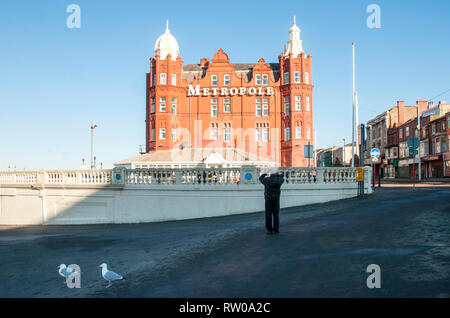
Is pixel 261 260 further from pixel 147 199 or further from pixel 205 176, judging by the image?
pixel 147 199

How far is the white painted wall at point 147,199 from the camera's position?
17.1 meters

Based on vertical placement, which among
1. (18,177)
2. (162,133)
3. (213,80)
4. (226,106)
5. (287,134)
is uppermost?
(213,80)

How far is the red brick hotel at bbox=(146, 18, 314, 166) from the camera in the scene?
4791cm

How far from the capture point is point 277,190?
32.2ft

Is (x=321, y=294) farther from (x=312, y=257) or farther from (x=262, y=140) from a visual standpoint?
(x=262, y=140)

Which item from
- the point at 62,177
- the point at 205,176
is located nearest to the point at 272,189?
the point at 205,176

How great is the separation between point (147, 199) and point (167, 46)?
35955 millimetres

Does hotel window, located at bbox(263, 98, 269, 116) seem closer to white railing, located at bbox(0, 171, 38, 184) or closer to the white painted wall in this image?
the white painted wall

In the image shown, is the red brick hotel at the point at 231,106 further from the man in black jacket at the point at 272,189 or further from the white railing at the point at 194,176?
the man in black jacket at the point at 272,189

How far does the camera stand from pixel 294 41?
51562 millimetres

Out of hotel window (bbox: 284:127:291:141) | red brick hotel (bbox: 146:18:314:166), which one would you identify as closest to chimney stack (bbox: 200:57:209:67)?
red brick hotel (bbox: 146:18:314:166)

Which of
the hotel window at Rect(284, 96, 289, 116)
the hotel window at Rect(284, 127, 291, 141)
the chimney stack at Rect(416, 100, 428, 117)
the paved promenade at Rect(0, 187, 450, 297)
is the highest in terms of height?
the chimney stack at Rect(416, 100, 428, 117)

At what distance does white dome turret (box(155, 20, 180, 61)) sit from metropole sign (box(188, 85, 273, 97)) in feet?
16.4

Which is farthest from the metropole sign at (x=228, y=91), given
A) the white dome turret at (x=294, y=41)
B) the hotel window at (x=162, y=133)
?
the white dome turret at (x=294, y=41)
